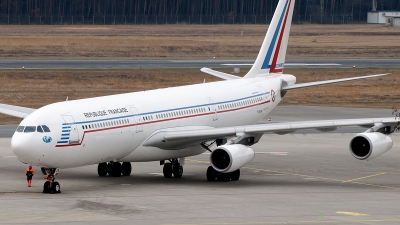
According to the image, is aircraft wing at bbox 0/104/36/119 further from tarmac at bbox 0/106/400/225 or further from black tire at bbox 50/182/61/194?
black tire at bbox 50/182/61/194

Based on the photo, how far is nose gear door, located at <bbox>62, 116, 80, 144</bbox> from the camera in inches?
1384

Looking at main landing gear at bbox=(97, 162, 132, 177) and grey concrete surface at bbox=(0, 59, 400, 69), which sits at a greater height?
grey concrete surface at bbox=(0, 59, 400, 69)

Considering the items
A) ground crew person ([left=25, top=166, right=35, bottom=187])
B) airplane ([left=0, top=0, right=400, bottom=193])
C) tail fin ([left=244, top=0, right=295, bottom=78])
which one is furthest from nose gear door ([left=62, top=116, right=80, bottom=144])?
tail fin ([left=244, top=0, right=295, bottom=78])

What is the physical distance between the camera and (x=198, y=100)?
4234 centimetres

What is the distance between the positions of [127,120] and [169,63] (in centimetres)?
6893

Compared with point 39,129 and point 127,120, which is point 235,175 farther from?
point 39,129

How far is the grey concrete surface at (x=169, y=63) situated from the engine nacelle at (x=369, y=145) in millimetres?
60956

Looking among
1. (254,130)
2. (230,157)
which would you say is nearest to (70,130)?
(230,157)

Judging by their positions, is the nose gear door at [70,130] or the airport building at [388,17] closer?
the nose gear door at [70,130]

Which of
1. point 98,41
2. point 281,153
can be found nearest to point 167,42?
point 98,41

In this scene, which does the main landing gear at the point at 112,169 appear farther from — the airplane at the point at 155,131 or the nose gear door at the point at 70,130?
the nose gear door at the point at 70,130

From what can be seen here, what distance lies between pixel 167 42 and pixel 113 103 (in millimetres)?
94704

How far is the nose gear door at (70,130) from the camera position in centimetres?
3516

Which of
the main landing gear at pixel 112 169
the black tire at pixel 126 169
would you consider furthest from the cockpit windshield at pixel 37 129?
the black tire at pixel 126 169
